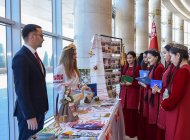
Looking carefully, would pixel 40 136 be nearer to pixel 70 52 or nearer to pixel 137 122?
pixel 70 52

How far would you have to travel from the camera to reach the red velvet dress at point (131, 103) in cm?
435

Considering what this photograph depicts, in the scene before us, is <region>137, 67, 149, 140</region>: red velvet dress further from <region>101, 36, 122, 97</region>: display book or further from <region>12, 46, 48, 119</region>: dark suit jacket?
<region>12, 46, 48, 119</region>: dark suit jacket

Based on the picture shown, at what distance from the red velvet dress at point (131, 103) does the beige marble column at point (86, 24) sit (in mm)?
780

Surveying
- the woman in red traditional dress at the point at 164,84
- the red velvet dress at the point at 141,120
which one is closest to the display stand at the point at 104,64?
the red velvet dress at the point at 141,120

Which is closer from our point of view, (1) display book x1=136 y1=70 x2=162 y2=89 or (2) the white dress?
(2) the white dress

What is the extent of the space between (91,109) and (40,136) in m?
1.20

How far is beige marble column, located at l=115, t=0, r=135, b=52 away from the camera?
8.61m

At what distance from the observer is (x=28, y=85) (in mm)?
1978

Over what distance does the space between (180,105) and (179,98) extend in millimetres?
93

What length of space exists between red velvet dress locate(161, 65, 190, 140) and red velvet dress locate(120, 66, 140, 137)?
5.57 feet

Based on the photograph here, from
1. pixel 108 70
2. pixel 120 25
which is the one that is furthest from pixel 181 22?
pixel 108 70

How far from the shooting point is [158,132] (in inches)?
135

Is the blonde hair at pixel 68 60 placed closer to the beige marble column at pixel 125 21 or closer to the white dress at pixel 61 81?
the white dress at pixel 61 81

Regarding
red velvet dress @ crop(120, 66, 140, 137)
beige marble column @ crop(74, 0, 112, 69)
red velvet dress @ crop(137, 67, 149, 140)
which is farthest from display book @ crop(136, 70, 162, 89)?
beige marble column @ crop(74, 0, 112, 69)
